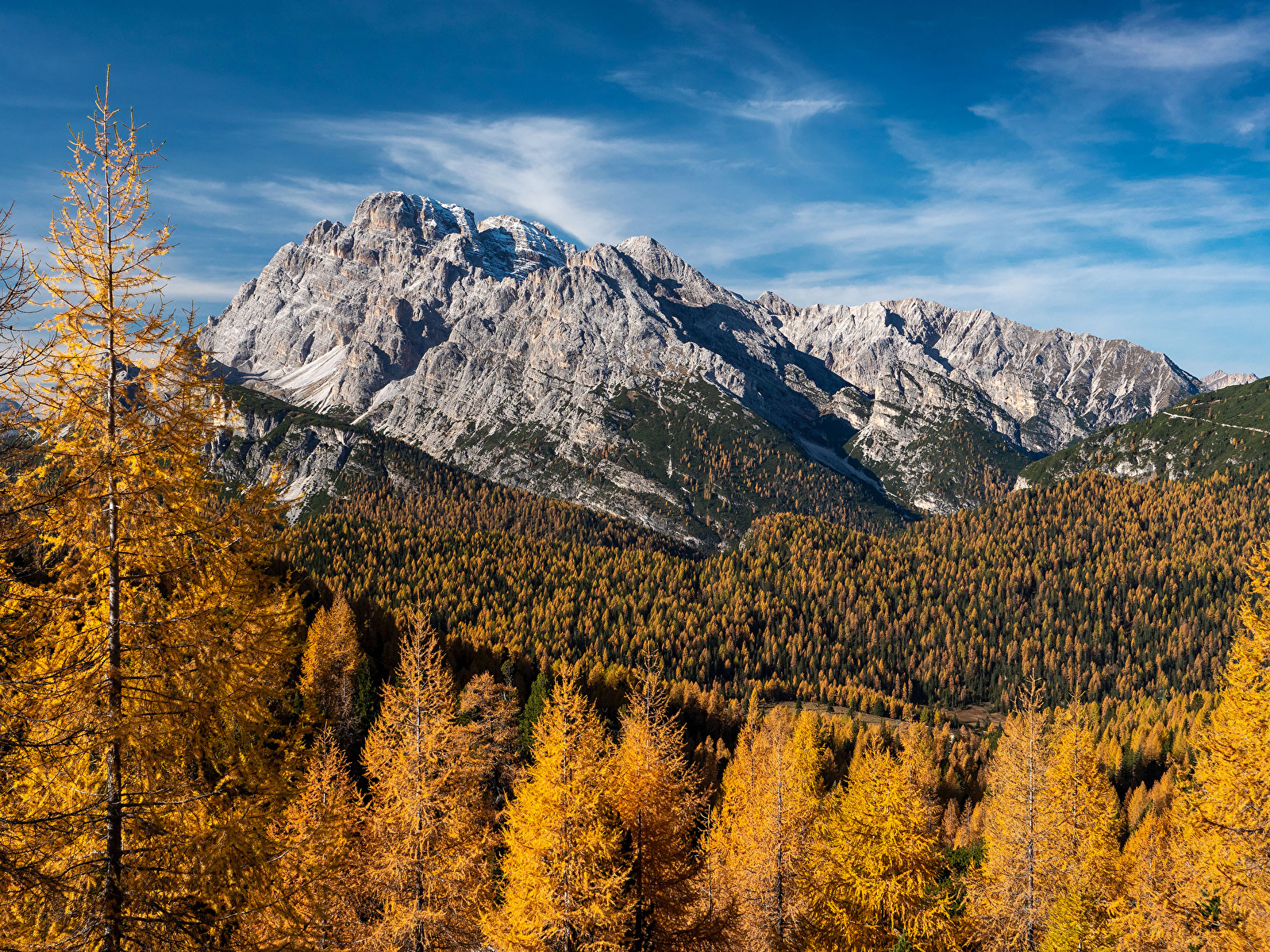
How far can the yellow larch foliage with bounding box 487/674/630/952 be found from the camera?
22.6 metres

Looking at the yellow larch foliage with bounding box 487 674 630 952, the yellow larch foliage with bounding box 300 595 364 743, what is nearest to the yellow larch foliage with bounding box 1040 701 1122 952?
the yellow larch foliage with bounding box 487 674 630 952

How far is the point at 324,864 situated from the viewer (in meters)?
16.2

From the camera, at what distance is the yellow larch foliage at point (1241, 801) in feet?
58.6

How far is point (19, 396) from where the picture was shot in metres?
11.0

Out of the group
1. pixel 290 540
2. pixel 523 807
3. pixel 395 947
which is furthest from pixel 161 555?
pixel 395 947

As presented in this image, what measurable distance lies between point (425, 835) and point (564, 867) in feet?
22.9

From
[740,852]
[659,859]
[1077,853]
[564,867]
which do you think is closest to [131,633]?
[564,867]

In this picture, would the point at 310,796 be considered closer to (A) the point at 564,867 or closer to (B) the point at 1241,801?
(A) the point at 564,867

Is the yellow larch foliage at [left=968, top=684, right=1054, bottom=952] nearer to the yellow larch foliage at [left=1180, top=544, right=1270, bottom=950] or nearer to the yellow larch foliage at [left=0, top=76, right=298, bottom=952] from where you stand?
the yellow larch foliage at [left=1180, top=544, right=1270, bottom=950]

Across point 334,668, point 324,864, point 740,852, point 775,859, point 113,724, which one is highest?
point 113,724

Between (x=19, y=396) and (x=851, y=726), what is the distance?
14943 cm

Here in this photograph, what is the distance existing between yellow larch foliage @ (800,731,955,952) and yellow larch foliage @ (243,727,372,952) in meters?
20.8

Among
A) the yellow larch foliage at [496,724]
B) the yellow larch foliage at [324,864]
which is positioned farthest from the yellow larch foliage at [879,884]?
the yellow larch foliage at [496,724]

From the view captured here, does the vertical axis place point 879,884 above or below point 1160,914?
below
